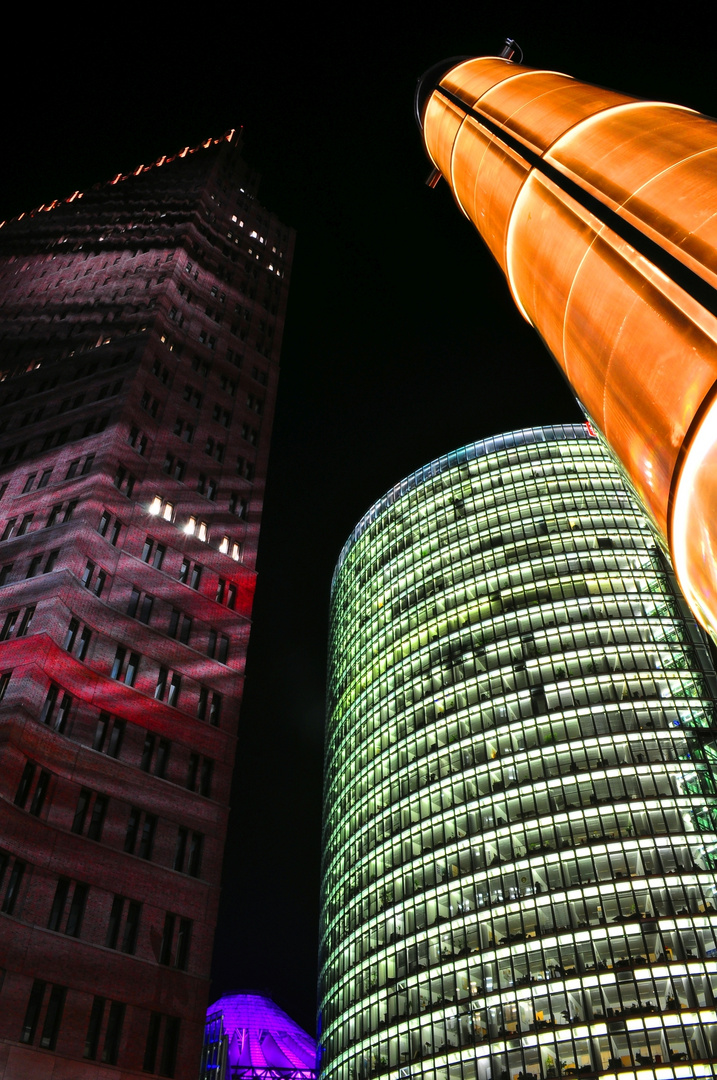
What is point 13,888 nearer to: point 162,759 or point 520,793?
point 162,759

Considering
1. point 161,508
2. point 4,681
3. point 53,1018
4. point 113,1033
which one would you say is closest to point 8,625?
point 4,681

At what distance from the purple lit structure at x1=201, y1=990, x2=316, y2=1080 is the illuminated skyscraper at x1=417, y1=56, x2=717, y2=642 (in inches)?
4188

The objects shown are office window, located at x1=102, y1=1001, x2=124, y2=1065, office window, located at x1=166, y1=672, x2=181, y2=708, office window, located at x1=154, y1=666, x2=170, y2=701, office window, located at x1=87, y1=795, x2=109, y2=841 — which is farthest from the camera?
office window, located at x1=166, y1=672, x2=181, y2=708

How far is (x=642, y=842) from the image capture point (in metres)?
63.3

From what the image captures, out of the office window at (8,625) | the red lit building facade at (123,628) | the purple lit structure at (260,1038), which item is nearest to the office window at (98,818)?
the red lit building facade at (123,628)

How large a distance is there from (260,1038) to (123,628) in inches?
3444

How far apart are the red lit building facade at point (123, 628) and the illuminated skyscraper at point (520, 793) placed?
37.9m

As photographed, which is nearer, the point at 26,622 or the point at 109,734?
the point at 109,734

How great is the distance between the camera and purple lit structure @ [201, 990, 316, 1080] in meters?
95.4

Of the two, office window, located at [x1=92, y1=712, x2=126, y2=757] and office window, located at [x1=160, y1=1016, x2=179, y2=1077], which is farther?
office window, located at [x1=92, y1=712, x2=126, y2=757]

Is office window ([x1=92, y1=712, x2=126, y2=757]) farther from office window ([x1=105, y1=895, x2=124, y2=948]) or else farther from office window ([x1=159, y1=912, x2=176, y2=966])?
office window ([x1=159, y1=912, x2=176, y2=966])

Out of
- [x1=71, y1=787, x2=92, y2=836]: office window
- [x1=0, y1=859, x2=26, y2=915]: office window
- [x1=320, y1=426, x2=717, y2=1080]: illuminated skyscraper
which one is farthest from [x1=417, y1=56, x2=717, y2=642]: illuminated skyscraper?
[x1=320, y1=426, x2=717, y2=1080]: illuminated skyscraper

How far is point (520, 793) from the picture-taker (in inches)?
2847

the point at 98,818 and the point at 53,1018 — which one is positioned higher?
the point at 98,818
